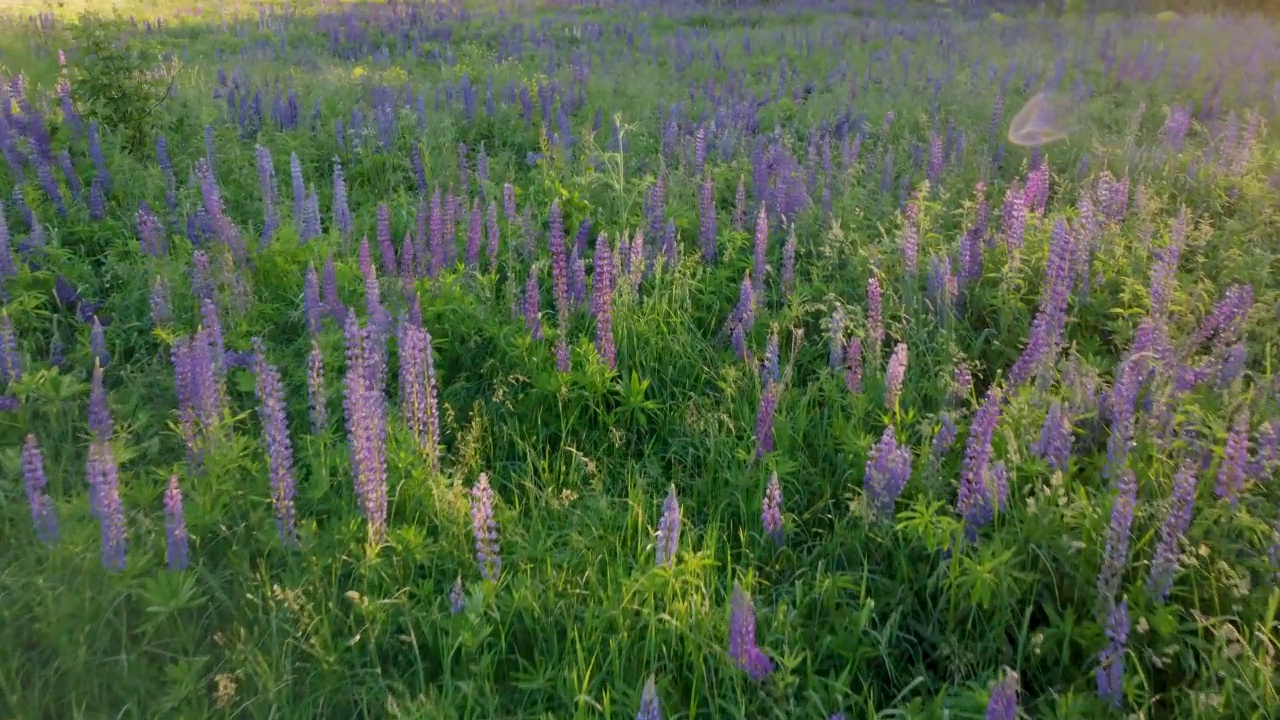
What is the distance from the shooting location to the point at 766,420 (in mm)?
3227

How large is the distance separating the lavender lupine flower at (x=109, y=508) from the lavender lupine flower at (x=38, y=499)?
0.16 metres

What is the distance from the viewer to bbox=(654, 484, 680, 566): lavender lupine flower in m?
2.54

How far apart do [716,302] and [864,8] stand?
14.4m

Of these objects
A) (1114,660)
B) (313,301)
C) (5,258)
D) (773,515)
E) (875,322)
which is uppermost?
(5,258)

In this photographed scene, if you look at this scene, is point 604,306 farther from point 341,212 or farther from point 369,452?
point 341,212

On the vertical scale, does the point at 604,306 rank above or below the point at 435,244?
below

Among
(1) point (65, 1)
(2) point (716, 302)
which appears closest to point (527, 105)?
(2) point (716, 302)

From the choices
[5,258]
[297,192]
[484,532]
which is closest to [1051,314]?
[484,532]

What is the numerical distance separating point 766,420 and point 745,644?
3.39ft

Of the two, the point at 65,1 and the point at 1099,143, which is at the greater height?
the point at 65,1

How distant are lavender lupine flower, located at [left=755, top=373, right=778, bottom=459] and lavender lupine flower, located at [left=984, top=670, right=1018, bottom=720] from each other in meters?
1.23

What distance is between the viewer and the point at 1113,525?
251cm

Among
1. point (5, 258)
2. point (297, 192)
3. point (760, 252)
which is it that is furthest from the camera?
point (297, 192)

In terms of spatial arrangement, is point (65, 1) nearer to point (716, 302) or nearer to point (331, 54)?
point (331, 54)
